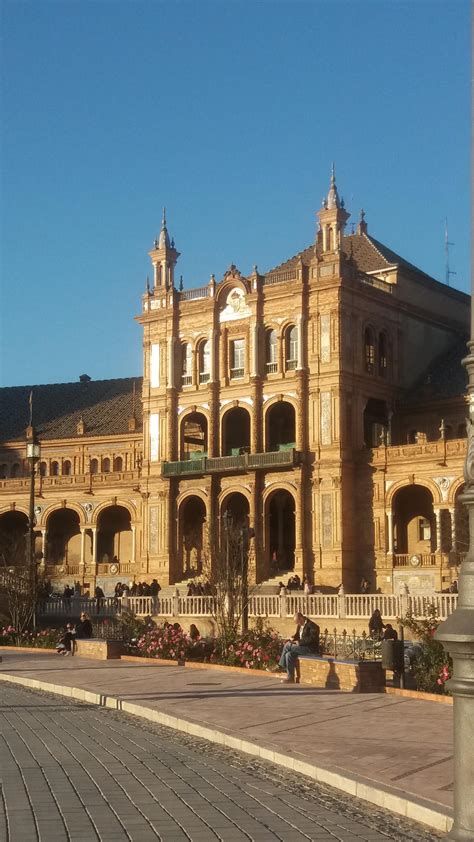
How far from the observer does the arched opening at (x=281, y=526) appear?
6125 centimetres

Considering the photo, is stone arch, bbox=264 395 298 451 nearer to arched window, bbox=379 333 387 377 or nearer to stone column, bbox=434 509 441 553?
arched window, bbox=379 333 387 377

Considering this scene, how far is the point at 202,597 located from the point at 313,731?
87.3 ft

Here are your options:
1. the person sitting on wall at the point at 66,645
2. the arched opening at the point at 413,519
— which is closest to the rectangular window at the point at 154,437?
the arched opening at the point at 413,519

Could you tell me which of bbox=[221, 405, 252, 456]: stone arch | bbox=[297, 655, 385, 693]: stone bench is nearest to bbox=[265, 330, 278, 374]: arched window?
bbox=[221, 405, 252, 456]: stone arch

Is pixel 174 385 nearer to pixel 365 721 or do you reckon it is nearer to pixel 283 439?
pixel 283 439

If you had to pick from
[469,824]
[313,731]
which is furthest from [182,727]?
[469,824]

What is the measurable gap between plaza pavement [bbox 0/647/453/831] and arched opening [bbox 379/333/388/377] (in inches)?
1500

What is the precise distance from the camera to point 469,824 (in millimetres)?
7883

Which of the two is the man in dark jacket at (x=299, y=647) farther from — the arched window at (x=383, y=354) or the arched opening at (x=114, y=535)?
the arched opening at (x=114, y=535)

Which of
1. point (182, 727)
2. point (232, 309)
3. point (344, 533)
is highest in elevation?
point (232, 309)

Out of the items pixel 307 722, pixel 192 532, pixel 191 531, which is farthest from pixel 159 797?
pixel 191 531

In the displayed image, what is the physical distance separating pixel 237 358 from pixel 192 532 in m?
9.67

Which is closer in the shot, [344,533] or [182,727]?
[182,727]

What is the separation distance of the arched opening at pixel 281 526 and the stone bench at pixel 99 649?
2988 centimetres
